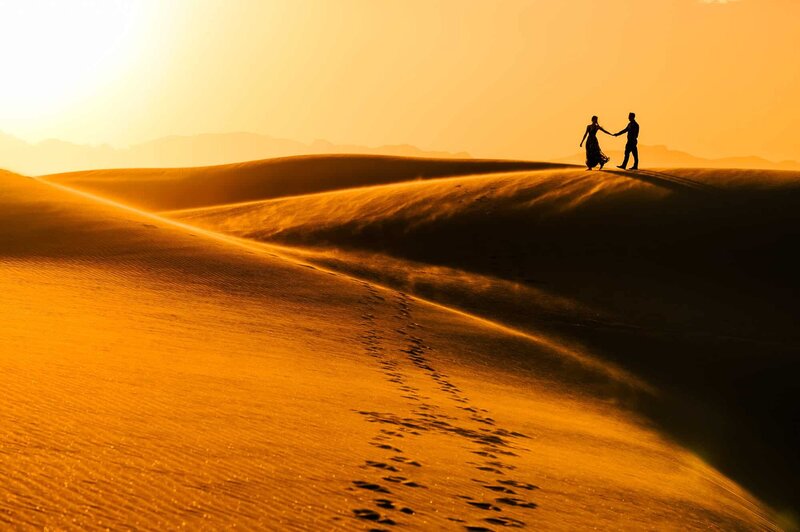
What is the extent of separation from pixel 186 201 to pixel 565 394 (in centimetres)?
4781

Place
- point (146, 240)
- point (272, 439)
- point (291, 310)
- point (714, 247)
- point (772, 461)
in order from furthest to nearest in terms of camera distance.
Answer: point (714, 247), point (146, 240), point (291, 310), point (772, 461), point (272, 439)

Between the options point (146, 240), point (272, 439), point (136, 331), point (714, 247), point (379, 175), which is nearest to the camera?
point (272, 439)

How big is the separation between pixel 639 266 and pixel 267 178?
38403 mm

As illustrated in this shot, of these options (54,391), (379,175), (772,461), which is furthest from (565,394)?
(379,175)

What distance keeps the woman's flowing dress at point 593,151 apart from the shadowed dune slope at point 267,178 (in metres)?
17.2

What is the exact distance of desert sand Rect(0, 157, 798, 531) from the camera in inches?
271

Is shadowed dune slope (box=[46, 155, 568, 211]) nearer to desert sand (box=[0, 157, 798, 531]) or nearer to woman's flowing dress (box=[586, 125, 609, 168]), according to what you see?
desert sand (box=[0, 157, 798, 531])

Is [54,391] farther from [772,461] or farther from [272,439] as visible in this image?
[772,461]

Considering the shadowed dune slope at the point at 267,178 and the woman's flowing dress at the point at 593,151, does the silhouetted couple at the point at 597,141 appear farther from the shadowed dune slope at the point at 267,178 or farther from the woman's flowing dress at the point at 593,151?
the shadowed dune slope at the point at 267,178

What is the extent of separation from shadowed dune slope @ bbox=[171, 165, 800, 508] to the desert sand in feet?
0.39

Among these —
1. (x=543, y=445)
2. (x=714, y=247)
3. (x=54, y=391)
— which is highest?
A: (x=714, y=247)

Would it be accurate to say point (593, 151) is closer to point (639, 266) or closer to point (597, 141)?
point (597, 141)

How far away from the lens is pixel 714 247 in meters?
27.9

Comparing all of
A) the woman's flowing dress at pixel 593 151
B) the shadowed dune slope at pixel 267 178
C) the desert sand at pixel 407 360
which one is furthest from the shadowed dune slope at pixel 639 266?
the shadowed dune slope at pixel 267 178
